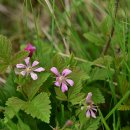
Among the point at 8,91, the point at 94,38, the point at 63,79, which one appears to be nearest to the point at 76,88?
the point at 63,79

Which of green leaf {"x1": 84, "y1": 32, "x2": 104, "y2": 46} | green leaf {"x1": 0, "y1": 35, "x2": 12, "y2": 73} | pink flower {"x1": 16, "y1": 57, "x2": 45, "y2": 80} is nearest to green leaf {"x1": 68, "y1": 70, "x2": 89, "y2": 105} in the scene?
pink flower {"x1": 16, "y1": 57, "x2": 45, "y2": 80}

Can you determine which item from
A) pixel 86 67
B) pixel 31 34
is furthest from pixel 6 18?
pixel 86 67

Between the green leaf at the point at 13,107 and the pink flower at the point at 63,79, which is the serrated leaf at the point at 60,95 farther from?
the green leaf at the point at 13,107

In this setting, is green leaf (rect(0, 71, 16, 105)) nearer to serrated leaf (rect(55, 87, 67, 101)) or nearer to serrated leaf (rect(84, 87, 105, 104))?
serrated leaf (rect(55, 87, 67, 101))

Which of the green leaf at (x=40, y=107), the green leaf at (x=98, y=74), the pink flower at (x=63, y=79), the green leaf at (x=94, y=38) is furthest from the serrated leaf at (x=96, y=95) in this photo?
the green leaf at (x=94, y=38)

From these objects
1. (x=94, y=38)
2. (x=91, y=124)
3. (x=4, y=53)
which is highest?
(x=4, y=53)

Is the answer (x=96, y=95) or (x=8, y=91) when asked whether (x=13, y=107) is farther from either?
(x=96, y=95)

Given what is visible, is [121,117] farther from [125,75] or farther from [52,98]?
[52,98]

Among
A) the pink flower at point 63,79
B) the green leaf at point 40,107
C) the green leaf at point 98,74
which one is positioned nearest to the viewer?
the green leaf at point 40,107
